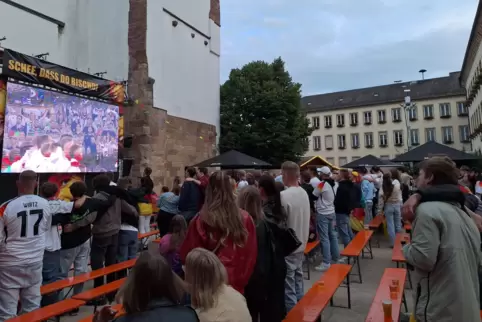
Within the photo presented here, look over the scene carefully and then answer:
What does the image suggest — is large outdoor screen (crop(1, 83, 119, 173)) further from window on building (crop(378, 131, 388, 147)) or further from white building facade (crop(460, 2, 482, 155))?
window on building (crop(378, 131, 388, 147))

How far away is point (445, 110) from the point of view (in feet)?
154

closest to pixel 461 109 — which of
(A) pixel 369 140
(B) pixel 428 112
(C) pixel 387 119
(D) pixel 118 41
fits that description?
(B) pixel 428 112

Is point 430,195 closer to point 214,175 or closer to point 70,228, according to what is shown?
point 214,175

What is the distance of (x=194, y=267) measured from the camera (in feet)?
7.28

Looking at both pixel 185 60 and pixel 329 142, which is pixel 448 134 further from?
pixel 185 60

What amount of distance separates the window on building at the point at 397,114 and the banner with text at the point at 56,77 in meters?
44.4

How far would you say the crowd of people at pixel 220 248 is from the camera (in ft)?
7.16

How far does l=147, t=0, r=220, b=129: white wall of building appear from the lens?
1661cm

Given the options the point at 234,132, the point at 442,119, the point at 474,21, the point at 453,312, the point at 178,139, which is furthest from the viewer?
the point at 442,119

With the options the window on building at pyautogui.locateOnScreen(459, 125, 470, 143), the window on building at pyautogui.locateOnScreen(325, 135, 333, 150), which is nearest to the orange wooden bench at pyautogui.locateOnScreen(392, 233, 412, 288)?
the window on building at pyautogui.locateOnScreen(459, 125, 470, 143)

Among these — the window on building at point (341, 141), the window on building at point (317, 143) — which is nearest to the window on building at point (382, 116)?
the window on building at point (341, 141)

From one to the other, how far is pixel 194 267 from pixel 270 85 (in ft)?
77.9

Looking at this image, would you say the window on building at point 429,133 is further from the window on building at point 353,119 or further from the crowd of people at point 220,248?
the crowd of people at point 220,248

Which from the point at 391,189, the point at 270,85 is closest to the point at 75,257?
the point at 391,189
